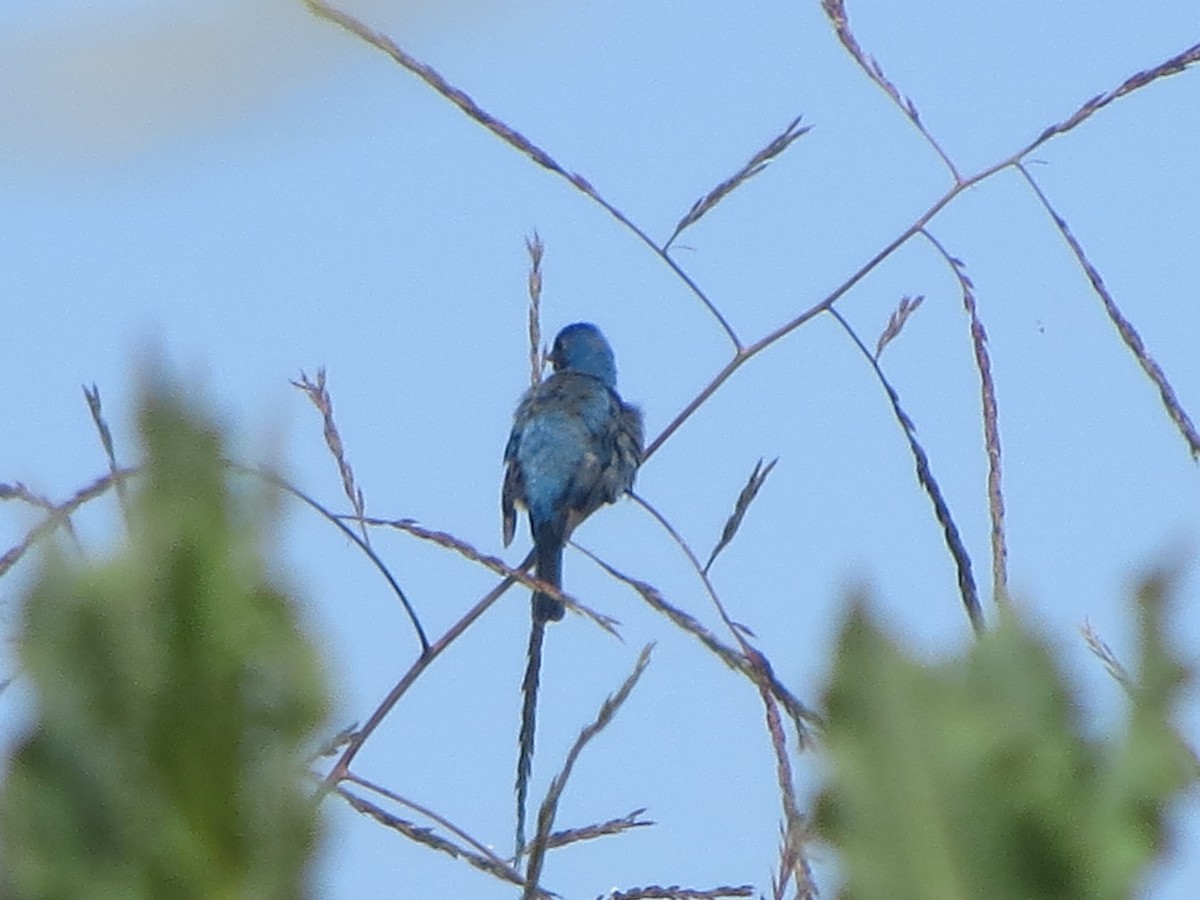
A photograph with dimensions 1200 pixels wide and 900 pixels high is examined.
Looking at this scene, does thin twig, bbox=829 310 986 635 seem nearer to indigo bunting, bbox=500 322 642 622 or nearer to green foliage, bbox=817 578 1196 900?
green foliage, bbox=817 578 1196 900

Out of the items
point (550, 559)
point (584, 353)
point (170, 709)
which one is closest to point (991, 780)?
point (170, 709)

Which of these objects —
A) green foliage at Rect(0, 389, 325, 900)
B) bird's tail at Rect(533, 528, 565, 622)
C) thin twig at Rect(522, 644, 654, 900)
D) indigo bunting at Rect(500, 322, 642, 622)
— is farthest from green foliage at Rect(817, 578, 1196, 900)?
indigo bunting at Rect(500, 322, 642, 622)

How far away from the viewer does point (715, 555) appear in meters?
2.25

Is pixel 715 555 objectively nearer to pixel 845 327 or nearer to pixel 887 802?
pixel 845 327

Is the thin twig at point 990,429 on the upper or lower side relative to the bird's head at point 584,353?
lower

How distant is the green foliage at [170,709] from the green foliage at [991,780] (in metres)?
0.17

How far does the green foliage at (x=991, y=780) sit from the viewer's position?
1.84 ft

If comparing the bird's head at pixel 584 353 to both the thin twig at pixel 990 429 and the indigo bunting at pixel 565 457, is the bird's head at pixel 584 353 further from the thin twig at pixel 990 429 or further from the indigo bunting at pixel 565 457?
the thin twig at pixel 990 429

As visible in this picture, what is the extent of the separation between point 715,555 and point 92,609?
1.69 metres

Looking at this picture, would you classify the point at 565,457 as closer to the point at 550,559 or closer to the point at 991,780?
the point at 550,559

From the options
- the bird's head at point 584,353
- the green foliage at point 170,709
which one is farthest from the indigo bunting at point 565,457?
the green foliage at point 170,709

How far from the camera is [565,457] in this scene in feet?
24.7

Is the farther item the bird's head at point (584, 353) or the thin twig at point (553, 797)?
the bird's head at point (584, 353)

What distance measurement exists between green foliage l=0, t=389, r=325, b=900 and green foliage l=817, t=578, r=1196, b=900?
170 millimetres
